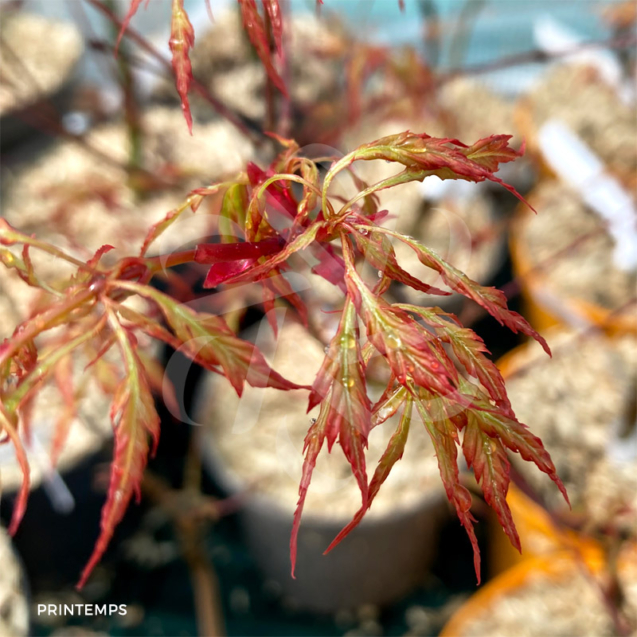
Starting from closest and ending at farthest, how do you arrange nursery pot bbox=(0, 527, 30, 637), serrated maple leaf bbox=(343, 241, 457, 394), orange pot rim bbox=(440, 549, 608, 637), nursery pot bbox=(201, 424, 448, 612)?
serrated maple leaf bbox=(343, 241, 457, 394) < nursery pot bbox=(0, 527, 30, 637) < orange pot rim bbox=(440, 549, 608, 637) < nursery pot bbox=(201, 424, 448, 612)

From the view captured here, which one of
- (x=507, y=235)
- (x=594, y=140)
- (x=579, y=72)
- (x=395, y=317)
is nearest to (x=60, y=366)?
(x=395, y=317)

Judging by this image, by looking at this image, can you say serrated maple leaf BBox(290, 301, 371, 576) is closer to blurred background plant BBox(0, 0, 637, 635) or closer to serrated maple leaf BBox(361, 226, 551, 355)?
serrated maple leaf BBox(361, 226, 551, 355)

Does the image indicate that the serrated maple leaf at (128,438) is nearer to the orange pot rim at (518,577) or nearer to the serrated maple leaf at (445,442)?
the serrated maple leaf at (445,442)

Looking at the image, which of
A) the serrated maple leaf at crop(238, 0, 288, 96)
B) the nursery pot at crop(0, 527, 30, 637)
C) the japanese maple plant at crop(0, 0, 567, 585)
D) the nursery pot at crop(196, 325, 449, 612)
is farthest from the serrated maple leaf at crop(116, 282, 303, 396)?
the nursery pot at crop(196, 325, 449, 612)

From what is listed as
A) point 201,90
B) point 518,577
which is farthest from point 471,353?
point 518,577

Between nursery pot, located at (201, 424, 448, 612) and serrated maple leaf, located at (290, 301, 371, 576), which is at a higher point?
serrated maple leaf, located at (290, 301, 371, 576)

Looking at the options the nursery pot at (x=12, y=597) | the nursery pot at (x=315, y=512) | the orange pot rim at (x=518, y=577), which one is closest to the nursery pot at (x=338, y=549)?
the nursery pot at (x=315, y=512)
